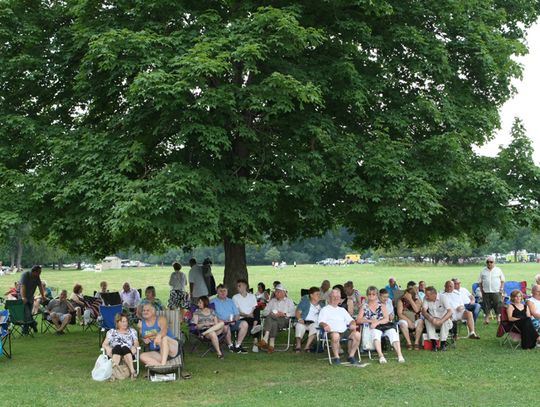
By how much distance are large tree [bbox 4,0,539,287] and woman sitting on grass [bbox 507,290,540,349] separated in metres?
1.67

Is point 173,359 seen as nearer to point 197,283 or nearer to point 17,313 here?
point 17,313

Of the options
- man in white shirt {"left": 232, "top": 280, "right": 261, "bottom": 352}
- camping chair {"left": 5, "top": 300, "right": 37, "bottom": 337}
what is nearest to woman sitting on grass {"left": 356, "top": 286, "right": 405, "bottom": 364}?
man in white shirt {"left": 232, "top": 280, "right": 261, "bottom": 352}

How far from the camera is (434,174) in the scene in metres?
12.3

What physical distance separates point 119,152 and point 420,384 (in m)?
6.47

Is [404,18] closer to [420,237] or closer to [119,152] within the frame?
[420,237]

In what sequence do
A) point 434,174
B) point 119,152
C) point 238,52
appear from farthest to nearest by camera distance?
point 434,174
point 119,152
point 238,52

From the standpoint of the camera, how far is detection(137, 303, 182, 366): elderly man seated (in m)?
10.5

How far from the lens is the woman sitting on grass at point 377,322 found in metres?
11.6

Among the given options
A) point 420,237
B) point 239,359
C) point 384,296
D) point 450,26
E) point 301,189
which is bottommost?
point 239,359

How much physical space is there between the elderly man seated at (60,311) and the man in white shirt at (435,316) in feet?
31.1

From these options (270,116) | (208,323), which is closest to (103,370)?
(208,323)

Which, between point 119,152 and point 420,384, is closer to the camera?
point 420,384

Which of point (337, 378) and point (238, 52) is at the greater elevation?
point (238, 52)

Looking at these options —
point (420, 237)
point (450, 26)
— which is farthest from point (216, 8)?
point (420, 237)
